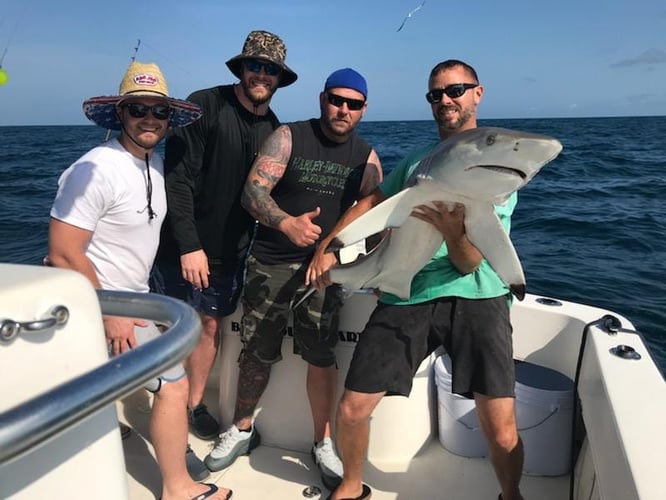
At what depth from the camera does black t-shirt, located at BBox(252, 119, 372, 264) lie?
3066 millimetres

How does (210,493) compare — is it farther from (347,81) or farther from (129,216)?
(347,81)

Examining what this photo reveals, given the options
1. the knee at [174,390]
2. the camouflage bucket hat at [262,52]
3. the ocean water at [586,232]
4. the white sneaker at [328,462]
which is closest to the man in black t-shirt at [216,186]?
the camouflage bucket hat at [262,52]

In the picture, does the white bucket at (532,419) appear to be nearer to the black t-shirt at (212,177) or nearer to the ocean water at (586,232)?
the black t-shirt at (212,177)

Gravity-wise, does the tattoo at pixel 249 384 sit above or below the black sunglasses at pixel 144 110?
below

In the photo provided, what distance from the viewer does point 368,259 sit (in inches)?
106

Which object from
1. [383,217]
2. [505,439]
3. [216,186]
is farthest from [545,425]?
[216,186]

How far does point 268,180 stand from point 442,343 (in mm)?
1294

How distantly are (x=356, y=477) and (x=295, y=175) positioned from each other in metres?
1.69

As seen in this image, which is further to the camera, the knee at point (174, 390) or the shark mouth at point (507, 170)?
the knee at point (174, 390)

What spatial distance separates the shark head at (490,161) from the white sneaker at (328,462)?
1817mm

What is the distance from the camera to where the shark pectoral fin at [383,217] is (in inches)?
87.3

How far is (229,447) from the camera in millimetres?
3258

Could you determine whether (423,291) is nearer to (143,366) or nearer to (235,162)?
(235,162)

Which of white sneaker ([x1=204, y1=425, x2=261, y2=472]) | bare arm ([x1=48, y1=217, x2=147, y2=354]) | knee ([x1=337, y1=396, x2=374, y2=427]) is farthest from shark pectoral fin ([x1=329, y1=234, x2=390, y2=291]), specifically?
white sneaker ([x1=204, y1=425, x2=261, y2=472])
